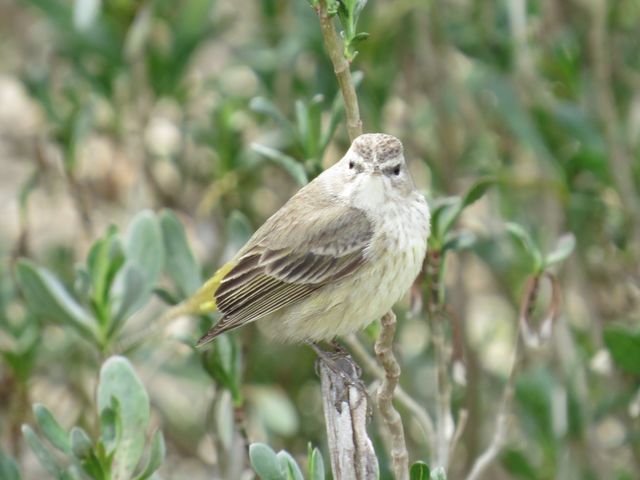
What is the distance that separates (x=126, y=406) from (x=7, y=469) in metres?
0.62

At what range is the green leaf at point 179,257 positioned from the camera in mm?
4441

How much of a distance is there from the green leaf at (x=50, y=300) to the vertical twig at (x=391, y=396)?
1.33m

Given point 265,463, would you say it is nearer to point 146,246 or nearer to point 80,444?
point 80,444

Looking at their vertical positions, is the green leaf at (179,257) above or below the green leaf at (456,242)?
above

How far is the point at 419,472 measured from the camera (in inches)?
128

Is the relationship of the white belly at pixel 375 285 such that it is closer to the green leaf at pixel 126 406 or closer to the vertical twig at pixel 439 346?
the vertical twig at pixel 439 346

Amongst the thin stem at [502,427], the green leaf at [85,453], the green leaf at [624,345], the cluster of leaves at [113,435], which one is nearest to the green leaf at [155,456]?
the cluster of leaves at [113,435]

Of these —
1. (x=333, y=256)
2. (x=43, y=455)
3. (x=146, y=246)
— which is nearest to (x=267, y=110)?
(x=333, y=256)

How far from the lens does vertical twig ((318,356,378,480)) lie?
3.40 m

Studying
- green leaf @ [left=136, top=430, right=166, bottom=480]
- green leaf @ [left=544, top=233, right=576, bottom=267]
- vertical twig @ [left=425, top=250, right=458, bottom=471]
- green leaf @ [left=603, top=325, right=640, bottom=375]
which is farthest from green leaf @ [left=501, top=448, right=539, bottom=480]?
green leaf @ [left=136, top=430, right=166, bottom=480]

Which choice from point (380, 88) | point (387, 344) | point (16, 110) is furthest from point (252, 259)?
point (16, 110)

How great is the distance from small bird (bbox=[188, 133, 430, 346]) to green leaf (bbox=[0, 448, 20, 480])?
79 centimetres

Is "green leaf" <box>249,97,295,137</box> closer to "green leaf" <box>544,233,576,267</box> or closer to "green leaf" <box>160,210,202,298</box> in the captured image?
"green leaf" <box>160,210,202,298</box>

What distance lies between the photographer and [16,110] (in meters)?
9.14
